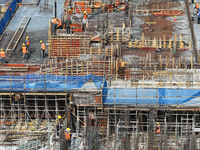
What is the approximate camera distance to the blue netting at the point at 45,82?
62312 millimetres

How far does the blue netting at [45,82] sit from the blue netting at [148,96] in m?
1.40

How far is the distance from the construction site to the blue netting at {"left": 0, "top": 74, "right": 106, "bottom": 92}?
0.28ft

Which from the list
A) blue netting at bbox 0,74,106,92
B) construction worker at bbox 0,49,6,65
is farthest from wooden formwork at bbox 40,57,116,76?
construction worker at bbox 0,49,6,65

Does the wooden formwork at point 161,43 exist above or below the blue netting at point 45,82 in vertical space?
above

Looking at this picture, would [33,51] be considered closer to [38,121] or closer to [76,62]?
[76,62]

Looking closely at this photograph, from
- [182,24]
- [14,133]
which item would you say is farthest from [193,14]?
[14,133]

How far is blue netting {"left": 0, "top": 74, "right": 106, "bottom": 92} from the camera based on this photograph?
6231 centimetres

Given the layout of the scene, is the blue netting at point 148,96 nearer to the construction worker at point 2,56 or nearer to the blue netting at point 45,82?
the blue netting at point 45,82

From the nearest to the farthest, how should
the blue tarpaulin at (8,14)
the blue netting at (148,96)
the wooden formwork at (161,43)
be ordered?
1. the blue netting at (148,96)
2. the wooden formwork at (161,43)
3. the blue tarpaulin at (8,14)

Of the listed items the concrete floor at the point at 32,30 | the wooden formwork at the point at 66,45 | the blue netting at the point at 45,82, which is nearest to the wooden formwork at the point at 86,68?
the blue netting at the point at 45,82

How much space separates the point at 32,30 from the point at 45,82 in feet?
69.8

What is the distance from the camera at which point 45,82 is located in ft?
→ 206

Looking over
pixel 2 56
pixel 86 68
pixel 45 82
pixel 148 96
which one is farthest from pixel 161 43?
pixel 45 82

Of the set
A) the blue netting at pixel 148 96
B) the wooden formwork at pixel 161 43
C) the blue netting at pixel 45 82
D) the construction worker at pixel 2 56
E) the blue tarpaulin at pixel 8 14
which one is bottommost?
the blue netting at pixel 148 96
